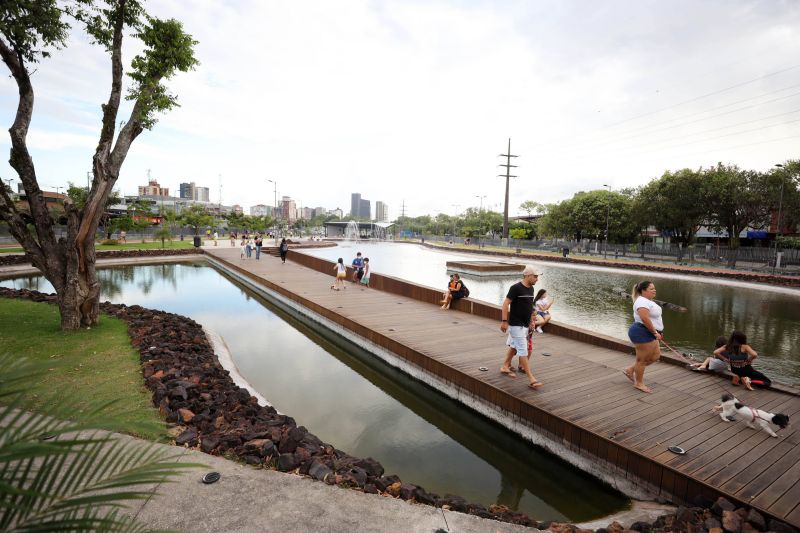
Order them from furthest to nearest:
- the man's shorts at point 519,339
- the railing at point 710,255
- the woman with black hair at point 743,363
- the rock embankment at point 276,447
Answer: the railing at point 710,255 → the woman with black hair at point 743,363 → the man's shorts at point 519,339 → the rock embankment at point 276,447

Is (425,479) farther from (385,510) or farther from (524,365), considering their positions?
(524,365)

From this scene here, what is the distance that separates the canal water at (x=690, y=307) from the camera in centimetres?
1123

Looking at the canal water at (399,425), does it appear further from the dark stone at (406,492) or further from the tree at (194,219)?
the tree at (194,219)

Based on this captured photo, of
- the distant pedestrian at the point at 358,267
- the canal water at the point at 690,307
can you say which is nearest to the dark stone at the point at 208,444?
the canal water at the point at 690,307

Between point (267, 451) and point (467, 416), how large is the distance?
3538 mm

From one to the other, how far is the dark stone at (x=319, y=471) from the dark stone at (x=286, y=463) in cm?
20

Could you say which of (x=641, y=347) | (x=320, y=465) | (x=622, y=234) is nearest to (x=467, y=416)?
(x=641, y=347)

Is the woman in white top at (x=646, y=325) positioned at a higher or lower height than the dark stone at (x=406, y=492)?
higher

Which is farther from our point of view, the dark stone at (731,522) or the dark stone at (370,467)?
the dark stone at (370,467)

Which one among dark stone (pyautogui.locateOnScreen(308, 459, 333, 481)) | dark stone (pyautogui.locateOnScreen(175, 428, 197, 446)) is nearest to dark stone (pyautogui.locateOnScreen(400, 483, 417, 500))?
dark stone (pyautogui.locateOnScreen(308, 459, 333, 481))

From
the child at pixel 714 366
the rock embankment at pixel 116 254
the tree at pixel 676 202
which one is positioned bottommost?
the child at pixel 714 366

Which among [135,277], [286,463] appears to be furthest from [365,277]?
[135,277]

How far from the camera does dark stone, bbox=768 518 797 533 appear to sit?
3.48 metres

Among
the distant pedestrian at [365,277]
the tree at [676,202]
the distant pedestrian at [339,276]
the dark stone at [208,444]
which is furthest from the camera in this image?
the tree at [676,202]
